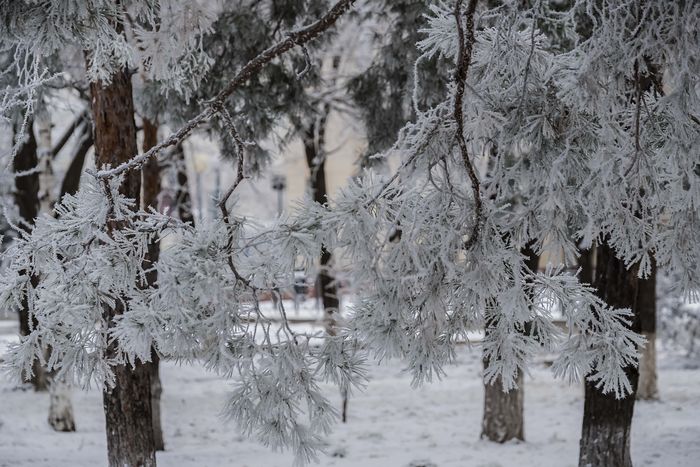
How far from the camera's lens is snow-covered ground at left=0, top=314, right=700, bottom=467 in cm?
853

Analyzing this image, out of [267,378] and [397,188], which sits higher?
[397,188]

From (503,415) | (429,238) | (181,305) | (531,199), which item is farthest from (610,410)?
(181,305)

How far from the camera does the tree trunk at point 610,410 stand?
6.81 metres

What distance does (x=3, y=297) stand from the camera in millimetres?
4113

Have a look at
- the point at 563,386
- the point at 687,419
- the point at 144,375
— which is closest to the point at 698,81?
the point at 144,375

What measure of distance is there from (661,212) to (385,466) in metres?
4.84

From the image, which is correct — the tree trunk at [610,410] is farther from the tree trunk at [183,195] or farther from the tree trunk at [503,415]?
the tree trunk at [183,195]

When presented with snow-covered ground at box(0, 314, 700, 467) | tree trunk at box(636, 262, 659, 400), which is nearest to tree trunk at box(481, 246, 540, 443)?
snow-covered ground at box(0, 314, 700, 467)

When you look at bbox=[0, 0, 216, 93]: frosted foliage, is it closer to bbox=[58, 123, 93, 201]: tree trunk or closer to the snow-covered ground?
the snow-covered ground

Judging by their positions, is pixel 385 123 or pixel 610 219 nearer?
pixel 610 219

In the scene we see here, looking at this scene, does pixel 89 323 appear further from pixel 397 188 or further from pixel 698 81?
pixel 698 81

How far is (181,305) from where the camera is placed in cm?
371

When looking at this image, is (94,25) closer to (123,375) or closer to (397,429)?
(123,375)

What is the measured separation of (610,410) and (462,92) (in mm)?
4119
